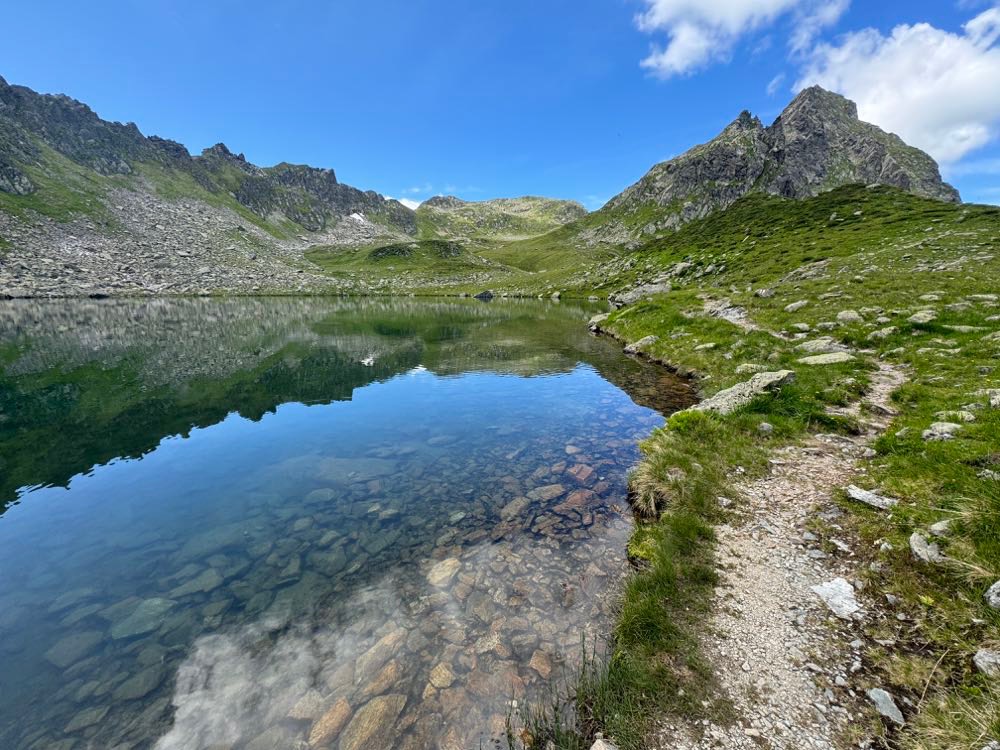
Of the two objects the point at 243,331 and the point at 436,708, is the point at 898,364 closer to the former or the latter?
the point at 436,708

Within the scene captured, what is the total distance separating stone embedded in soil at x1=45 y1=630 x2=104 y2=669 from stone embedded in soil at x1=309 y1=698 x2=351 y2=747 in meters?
5.95

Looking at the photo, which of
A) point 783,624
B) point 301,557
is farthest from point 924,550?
point 301,557

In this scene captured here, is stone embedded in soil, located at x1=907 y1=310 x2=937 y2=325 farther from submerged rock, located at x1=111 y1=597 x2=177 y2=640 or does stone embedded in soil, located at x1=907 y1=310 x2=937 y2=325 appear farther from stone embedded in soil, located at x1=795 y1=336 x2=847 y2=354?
submerged rock, located at x1=111 y1=597 x2=177 y2=640

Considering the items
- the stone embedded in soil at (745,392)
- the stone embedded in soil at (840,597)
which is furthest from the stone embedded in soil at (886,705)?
the stone embedded in soil at (745,392)

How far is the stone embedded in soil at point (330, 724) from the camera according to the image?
22.8ft

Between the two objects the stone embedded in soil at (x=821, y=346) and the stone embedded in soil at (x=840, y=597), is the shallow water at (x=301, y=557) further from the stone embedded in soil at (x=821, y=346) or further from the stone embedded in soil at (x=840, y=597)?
the stone embedded in soil at (x=821, y=346)

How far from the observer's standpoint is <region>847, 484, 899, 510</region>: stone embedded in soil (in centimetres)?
993

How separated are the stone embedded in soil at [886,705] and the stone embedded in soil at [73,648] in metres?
14.7

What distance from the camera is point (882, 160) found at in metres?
186

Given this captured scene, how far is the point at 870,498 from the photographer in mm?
10312

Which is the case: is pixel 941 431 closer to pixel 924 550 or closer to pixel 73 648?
pixel 924 550

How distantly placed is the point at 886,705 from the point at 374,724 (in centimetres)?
791

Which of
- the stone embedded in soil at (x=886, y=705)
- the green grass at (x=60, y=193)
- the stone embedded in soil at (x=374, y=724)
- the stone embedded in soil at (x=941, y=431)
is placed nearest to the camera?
the stone embedded in soil at (x=886, y=705)

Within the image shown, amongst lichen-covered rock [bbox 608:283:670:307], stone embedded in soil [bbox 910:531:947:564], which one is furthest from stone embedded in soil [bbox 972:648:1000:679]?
lichen-covered rock [bbox 608:283:670:307]
